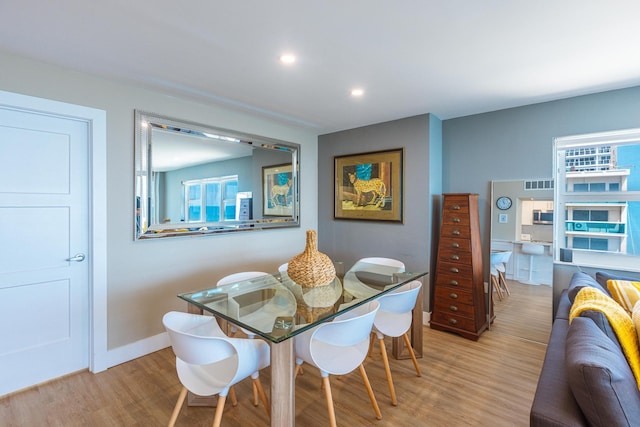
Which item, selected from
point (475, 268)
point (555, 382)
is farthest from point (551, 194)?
point (555, 382)

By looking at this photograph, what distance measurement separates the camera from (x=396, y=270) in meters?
2.81

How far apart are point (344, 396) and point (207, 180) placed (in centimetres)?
242

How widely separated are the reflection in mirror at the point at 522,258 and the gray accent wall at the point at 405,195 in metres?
0.70

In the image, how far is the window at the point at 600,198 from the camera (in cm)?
262

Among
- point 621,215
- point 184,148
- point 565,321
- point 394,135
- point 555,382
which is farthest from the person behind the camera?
point 394,135

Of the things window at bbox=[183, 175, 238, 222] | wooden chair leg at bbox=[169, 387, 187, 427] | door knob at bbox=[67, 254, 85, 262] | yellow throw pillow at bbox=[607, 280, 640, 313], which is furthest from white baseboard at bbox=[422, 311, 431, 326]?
door knob at bbox=[67, 254, 85, 262]

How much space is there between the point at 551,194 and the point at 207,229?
11.7ft

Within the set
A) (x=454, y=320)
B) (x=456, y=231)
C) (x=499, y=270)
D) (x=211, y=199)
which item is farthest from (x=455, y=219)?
(x=211, y=199)

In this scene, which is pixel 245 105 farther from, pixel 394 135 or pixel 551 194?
pixel 551 194

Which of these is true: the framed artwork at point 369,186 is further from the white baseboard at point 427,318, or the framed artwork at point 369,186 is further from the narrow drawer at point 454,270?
the white baseboard at point 427,318

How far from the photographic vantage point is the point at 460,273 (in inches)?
122

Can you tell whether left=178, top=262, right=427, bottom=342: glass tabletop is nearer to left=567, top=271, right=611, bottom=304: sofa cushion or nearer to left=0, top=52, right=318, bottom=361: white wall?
left=0, top=52, right=318, bottom=361: white wall

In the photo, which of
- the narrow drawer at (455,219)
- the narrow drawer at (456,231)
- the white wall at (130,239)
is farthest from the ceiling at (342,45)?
the narrow drawer at (456,231)

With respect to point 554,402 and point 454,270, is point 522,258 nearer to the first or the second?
point 454,270
